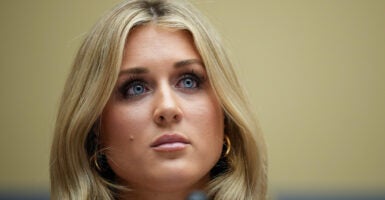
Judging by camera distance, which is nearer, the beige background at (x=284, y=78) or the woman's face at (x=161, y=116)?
the woman's face at (x=161, y=116)

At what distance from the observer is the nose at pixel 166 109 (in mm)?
1128

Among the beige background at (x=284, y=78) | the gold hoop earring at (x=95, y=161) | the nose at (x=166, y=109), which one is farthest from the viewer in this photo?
the beige background at (x=284, y=78)

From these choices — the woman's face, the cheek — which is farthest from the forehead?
the cheek

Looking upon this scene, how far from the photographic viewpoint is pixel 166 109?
3.70ft

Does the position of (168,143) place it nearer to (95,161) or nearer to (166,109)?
(166,109)

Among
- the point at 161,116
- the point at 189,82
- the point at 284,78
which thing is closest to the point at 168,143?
the point at 161,116

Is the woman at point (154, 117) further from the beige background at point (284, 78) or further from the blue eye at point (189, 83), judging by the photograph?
the beige background at point (284, 78)

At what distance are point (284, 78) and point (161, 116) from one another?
2.66 ft

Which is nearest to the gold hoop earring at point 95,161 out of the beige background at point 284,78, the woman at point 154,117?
the woman at point 154,117

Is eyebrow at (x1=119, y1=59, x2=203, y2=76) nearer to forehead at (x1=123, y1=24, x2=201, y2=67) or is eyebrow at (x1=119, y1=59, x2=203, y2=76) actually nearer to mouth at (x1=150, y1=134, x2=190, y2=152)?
forehead at (x1=123, y1=24, x2=201, y2=67)

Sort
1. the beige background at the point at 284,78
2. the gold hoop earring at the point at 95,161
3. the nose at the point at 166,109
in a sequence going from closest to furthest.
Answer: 1. the nose at the point at 166,109
2. the gold hoop earring at the point at 95,161
3. the beige background at the point at 284,78

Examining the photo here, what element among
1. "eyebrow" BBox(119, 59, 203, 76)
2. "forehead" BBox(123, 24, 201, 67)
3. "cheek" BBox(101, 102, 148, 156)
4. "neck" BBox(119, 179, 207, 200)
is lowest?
"neck" BBox(119, 179, 207, 200)

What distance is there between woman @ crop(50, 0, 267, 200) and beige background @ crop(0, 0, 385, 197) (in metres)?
0.53

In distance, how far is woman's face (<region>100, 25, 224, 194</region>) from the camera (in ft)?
3.74
